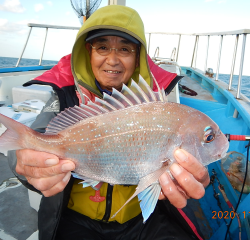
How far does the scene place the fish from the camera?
4.71 feet

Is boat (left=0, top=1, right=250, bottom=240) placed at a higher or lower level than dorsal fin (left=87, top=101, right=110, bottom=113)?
lower

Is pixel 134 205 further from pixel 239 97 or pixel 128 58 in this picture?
pixel 239 97

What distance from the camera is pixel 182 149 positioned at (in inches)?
55.9

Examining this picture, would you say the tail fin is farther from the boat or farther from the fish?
the boat

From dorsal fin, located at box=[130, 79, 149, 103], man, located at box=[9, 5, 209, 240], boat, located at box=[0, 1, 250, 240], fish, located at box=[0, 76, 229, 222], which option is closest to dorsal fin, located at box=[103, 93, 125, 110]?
fish, located at box=[0, 76, 229, 222]

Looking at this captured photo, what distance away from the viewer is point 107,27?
6.32ft

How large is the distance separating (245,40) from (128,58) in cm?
300

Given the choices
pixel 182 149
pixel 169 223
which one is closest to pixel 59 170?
pixel 182 149

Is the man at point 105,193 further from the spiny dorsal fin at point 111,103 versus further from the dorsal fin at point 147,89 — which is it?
the dorsal fin at point 147,89

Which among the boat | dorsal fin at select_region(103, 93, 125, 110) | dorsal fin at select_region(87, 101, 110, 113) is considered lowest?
the boat

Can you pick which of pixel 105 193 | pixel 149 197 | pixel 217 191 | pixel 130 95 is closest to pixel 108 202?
pixel 105 193

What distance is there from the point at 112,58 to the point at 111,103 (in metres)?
0.74

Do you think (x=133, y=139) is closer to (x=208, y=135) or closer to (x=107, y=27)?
(x=208, y=135)

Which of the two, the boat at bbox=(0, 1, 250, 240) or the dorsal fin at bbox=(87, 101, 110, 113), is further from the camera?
the boat at bbox=(0, 1, 250, 240)
